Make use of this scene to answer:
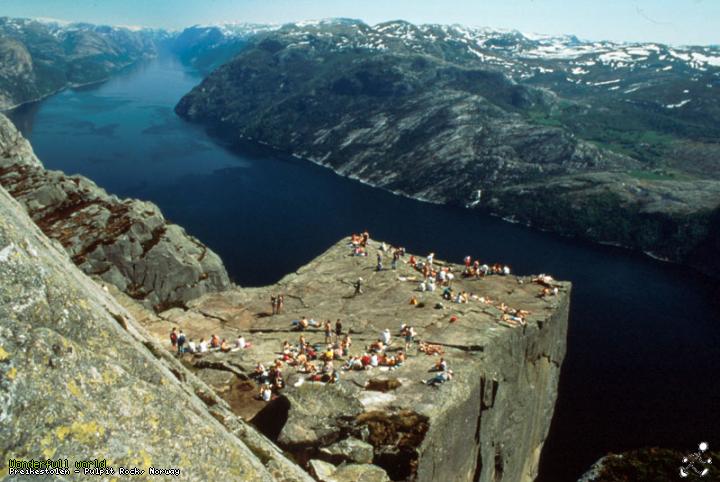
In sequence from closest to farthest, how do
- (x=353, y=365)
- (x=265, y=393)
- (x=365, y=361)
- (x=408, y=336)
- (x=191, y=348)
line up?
(x=265, y=393), (x=353, y=365), (x=365, y=361), (x=191, y=348), (x=408, y=336)

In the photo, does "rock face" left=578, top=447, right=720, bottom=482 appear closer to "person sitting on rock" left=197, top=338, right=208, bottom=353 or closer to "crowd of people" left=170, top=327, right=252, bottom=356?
"crowd of people" left=170, top=327, right=252, bottom=356

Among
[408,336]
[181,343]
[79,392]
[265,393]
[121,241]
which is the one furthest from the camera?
[121,241]

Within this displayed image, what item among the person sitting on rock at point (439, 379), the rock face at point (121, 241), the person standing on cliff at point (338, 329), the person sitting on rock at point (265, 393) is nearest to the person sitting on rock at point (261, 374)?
the person sitting on rock at point (265, 393)

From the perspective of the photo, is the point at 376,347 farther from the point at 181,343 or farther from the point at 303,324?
the point at 181,343

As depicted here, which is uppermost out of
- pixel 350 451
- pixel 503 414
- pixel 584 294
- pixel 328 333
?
pixel 328 333

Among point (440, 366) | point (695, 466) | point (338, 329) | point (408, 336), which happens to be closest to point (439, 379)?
point (440, 366)

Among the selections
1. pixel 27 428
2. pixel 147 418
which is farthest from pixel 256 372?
pixel 27 428

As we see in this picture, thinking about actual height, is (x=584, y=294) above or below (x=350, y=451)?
below
